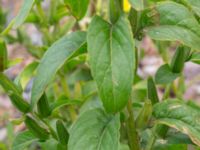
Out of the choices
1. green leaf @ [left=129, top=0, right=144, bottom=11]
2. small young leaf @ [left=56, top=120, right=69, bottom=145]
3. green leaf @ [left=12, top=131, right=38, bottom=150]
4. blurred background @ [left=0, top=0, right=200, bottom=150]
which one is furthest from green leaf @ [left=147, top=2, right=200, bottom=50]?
blurred background @ [left=0, top=0, right=200, bottom=150]

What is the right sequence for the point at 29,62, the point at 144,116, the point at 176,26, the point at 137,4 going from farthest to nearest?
1. the point at 29,62
2. the point at 144,116
3. the point at 176,26
4. the point at 137,4

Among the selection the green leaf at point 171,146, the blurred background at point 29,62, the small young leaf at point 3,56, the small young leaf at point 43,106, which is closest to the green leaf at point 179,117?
the green leaf at point 171,146

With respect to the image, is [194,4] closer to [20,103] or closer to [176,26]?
[176,26]

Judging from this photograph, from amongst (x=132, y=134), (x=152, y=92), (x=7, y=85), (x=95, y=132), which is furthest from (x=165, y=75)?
(x=7, y=85)

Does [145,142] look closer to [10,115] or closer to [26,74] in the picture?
[26,74]

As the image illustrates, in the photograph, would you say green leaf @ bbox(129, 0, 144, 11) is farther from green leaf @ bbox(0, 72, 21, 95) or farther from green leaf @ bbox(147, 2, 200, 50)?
green leaf @ bbox(0, 72, 21, 95)
